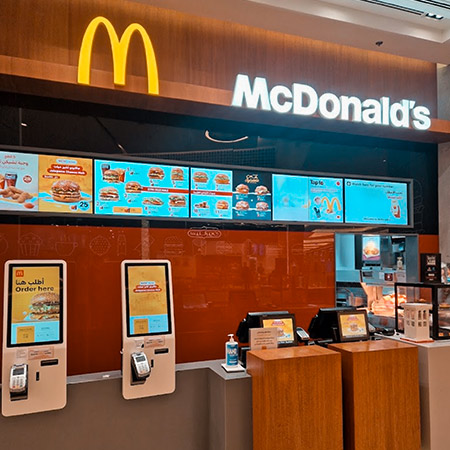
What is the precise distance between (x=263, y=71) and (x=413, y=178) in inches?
99.3

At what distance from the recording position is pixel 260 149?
5008 millimetres

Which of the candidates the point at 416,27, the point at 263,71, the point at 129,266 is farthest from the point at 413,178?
the point at 129,266

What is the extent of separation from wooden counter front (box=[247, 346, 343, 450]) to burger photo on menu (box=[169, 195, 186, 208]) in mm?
A: 1916

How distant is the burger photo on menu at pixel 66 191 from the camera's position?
4.16 metres

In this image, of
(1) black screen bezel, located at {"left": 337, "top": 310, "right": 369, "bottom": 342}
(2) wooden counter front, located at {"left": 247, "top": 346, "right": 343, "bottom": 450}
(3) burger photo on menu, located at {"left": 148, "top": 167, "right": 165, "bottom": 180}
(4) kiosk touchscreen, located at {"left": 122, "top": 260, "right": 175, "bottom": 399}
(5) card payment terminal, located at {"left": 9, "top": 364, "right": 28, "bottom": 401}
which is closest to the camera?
(5) card payment terminal, located at {"left": 9, "top": 364, "right": 28, "bottom": 401}

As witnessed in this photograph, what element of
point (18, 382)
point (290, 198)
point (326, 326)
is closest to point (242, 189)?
point (290, 198)

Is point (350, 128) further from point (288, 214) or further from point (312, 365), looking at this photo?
point (312, 365)

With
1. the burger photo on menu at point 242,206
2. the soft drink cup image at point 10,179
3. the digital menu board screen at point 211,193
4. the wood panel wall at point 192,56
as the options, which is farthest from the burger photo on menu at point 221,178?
the soft drink cup image at point 10,179

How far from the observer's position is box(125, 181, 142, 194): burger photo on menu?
443cm

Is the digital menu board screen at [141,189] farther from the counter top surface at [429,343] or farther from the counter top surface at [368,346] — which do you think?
the counter top surface at [429,343]

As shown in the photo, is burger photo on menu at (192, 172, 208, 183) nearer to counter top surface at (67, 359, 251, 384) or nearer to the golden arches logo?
the golden arches logo

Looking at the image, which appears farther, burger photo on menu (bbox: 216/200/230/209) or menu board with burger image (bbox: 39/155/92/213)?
burger photo on menu (bbox: 216/200/230/209)

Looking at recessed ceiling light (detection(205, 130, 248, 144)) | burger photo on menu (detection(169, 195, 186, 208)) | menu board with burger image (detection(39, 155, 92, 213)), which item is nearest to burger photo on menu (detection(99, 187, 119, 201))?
menu board with burger image (detection(39, 155, 92, 213))

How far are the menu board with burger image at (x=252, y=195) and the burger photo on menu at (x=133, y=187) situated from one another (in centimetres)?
104
